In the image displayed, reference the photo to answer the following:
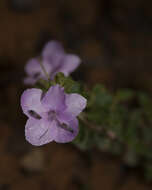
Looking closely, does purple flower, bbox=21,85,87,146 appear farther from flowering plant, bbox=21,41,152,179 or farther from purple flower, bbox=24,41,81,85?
purple flower, bbox=24,41,81,85

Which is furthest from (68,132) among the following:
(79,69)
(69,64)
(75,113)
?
(79,69)

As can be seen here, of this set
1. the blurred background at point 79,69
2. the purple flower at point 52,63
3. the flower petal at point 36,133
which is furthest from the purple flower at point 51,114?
the blurred background at point 79,69

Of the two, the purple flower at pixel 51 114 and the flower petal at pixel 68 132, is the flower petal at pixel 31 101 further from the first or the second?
the flower petal at pixel 68 132

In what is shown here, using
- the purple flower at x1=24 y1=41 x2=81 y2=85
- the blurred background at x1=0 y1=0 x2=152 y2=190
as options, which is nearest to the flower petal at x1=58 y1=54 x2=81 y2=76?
the purple flower at x1=24 y1=41 x2=81 y2=85

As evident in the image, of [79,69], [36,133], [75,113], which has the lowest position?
[79,69]

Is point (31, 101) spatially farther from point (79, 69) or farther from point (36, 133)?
point (79, 69)

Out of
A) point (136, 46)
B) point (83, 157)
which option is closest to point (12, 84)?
point (83, 157)
